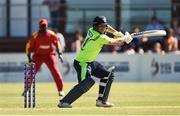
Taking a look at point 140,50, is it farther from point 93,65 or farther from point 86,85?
point 86,85

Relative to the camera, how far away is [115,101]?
733 inches

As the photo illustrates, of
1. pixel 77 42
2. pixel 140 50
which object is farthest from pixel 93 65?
pixel 77 42

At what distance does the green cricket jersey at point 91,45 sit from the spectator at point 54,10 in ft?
53.1

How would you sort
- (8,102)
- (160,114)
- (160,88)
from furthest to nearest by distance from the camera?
(160,88) < (8,102) < (160,114)

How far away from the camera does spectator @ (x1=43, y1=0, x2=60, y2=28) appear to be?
32.7 m

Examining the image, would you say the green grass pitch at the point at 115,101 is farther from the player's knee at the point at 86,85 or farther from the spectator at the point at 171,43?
the spectator at the point at 171,43

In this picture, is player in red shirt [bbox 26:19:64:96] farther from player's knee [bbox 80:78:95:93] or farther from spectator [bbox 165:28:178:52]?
spectator [bbox 165:28:178:52]

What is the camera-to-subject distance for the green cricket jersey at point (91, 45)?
1634 cm

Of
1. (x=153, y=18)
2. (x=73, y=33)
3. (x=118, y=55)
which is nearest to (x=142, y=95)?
(x=118, y=55)

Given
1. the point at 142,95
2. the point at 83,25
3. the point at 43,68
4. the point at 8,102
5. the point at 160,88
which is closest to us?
the point at 8,102

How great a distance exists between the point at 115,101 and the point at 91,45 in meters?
2.59

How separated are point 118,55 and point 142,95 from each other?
8.07 m

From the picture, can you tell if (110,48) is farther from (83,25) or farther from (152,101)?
(152,101)

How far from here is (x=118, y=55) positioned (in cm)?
2892
